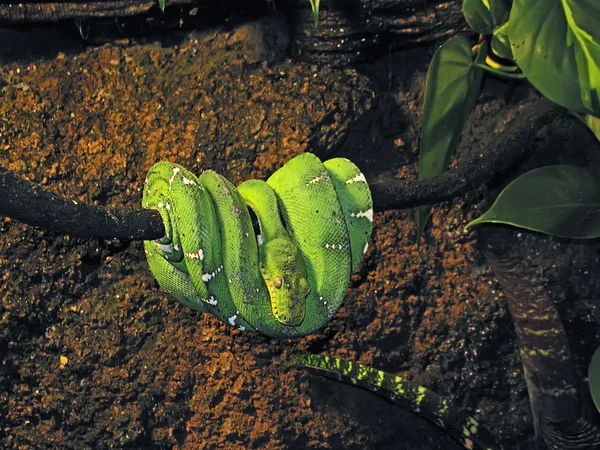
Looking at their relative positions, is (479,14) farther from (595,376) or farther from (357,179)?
(595,376)

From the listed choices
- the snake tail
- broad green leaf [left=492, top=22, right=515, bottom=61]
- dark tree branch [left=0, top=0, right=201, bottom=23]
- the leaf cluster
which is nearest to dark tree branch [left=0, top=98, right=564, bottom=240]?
the leaf cluster

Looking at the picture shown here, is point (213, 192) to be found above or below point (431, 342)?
above

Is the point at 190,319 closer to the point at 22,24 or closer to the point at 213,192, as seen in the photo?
the point at 213,192

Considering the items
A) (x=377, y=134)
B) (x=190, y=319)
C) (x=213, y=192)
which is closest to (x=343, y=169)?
(x=213, y=192)

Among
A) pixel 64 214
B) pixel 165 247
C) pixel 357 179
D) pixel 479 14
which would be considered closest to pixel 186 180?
pixel 165 247

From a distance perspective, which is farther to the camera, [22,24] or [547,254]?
[547,254]

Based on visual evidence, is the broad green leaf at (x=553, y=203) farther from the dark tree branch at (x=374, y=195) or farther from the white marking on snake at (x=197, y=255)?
the white marking on snake at (x=197, y=255)

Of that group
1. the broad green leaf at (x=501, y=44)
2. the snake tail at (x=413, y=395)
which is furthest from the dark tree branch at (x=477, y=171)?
the snake tail at (x=413, y=395)

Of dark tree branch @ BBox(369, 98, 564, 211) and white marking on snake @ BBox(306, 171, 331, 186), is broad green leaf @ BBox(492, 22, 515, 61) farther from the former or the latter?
white marking on snake @ BBox(306, 171, 331, 186)
